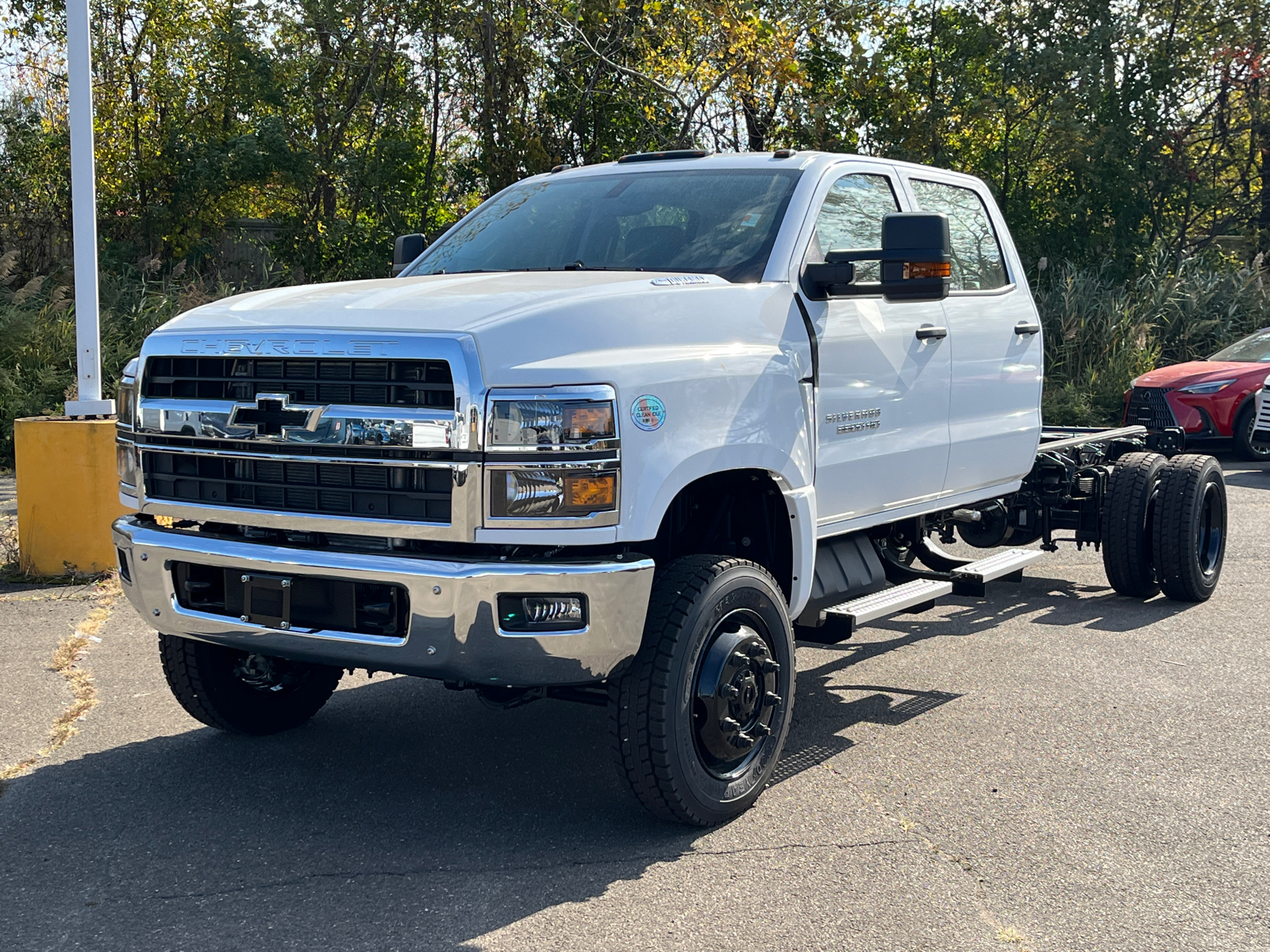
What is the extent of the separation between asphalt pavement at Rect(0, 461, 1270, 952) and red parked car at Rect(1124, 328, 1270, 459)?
873 centimetres

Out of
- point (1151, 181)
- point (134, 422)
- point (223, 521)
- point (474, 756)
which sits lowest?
point (474, 756)

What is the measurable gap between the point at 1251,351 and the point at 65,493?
13254mm

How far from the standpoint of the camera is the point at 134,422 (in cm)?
434

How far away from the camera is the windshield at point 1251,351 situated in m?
→ 15.3

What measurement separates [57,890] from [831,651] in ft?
Answer: 12.9

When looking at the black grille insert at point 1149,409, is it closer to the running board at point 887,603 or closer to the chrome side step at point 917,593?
the chrome side step at point 917,593

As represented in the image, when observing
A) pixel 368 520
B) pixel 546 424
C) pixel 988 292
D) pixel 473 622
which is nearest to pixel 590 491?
pixel 546 424

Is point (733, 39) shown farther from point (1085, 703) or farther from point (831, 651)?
point (1085, 703)

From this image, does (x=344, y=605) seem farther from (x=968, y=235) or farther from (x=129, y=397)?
(x=968, y=235)

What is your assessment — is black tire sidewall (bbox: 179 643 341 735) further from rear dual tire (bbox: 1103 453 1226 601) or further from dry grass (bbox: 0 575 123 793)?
rear dual tire (bbox: 1103 453 1226 601)

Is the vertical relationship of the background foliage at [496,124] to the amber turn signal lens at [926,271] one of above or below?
above

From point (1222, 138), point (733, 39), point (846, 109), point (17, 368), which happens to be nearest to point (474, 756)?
point (17, 368)

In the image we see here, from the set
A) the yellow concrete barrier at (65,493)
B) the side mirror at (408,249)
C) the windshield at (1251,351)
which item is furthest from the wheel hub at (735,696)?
the windshield at (1251,351)

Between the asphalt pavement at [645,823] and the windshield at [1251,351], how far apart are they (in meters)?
10.2
